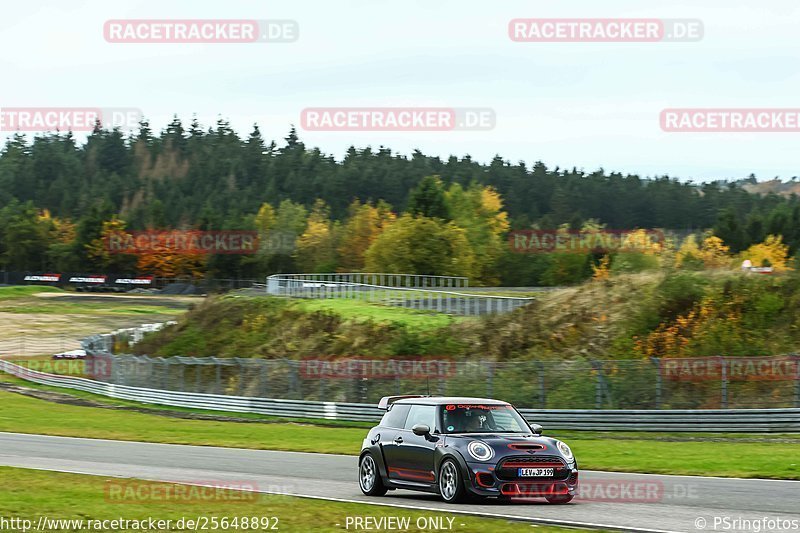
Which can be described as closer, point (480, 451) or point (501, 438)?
point (480, 451)

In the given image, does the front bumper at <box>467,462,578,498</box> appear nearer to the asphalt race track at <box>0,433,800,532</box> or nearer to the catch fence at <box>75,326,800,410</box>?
the asphalt race track at <box>0,433,800,532</box>

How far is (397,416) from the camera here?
15539 mm

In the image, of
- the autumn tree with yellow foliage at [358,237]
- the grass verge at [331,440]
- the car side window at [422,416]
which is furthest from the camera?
the autumn tree with yellow foliage at [358,237]

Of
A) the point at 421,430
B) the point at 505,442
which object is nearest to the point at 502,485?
the point at 505,442

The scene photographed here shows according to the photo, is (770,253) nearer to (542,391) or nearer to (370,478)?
(542,391)

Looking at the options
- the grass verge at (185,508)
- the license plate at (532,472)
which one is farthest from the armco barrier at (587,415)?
the grass verge at (185,508)

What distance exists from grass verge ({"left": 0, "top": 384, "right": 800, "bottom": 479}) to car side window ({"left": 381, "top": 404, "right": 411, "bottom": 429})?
20.9 ft

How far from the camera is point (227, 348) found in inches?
2267

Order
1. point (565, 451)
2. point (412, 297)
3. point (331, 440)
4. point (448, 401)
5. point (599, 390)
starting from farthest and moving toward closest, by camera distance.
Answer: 1. point (412, 297)
2. point (599, 390)
3. point (331, 440)
4. point (448, 401)
5. point (565, 451)

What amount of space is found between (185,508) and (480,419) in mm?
4206

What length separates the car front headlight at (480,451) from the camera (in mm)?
13375

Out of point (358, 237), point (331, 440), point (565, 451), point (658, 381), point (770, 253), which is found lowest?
point (331, 440)

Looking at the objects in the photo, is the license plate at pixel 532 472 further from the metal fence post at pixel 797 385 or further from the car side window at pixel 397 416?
the metal fence post at pixel 797 385

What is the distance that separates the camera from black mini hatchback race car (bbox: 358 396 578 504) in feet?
44.0
